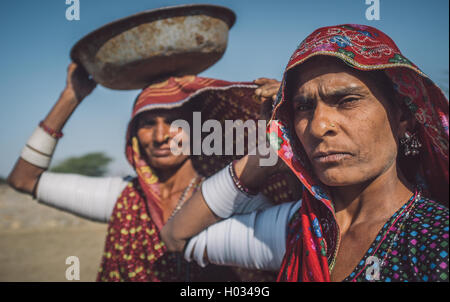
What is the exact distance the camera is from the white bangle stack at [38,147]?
10.9ft

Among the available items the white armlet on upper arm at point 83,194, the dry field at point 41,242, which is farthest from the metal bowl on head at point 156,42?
the dry field at point 41,242

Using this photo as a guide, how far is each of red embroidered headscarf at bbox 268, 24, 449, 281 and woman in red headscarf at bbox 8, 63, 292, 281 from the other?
2.44 feet

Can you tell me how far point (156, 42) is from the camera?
7.82 ft

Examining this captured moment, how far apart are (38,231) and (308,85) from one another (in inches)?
479

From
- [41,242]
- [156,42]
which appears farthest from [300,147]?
[41,242]

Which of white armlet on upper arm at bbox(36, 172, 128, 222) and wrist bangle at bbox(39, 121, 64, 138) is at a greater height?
wrist bangle at bbox(39, 121, 64, 138)

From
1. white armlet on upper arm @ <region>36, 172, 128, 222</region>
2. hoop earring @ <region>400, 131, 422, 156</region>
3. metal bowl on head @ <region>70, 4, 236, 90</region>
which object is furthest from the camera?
white armlet on upper arm @ <region>36, 172, 128, 222</region>

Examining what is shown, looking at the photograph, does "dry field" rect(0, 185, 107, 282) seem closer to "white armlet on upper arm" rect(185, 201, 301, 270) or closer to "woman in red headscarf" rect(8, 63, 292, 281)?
"woman in red headscarf" rect(8, 63, 292, 281)

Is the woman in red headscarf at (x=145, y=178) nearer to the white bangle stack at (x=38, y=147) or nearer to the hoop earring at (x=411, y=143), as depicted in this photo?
the white bangle stack at (x=38, y=147)

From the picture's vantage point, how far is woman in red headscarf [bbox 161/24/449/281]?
146cm

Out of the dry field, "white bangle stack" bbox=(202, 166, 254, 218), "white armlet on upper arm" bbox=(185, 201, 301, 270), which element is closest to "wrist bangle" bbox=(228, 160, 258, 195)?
"white bangle stack" bbox=(202, 166, 254, 218)

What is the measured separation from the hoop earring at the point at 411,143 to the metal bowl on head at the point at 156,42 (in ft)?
4.62

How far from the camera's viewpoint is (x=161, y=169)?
317 cm

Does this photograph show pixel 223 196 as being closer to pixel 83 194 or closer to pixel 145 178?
pixel 145 178
